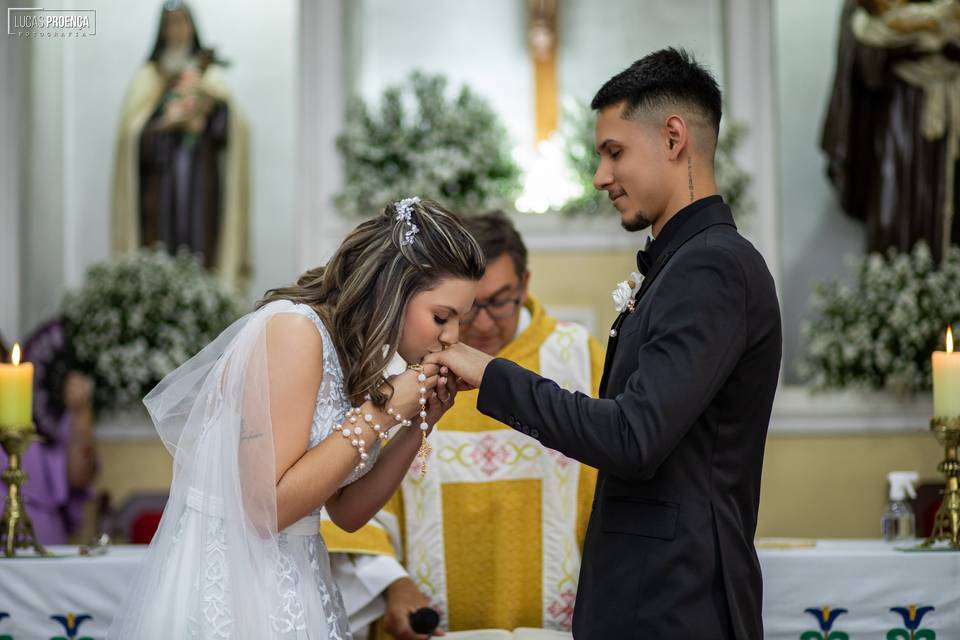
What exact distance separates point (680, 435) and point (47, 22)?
633cm

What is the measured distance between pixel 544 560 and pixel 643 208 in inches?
59.7

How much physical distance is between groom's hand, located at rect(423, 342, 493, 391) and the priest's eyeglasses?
115 centimetres

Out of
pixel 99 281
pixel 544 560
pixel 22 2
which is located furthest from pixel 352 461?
pixel 22 2

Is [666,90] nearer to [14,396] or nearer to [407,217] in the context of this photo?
[407,217]

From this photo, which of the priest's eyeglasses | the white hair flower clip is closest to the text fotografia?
the priest's eyeglasses

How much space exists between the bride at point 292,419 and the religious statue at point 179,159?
4.90 meters

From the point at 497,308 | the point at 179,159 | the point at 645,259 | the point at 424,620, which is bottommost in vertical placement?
the point at 424,620

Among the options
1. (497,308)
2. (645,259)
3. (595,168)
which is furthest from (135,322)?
(645,259)

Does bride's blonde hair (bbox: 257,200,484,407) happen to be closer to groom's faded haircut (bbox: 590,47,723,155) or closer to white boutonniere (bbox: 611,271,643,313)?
white boutonniere (bbox: 611,271,643,313)

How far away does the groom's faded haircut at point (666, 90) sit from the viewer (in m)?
2.69

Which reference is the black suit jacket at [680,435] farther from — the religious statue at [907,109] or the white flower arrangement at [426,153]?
the religious statue at [907,109]

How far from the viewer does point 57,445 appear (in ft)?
20.8

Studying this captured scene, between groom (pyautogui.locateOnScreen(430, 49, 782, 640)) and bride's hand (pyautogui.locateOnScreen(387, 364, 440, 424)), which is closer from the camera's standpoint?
groom (pyautogui.locateOnScreen(430, 49, 782, 640))

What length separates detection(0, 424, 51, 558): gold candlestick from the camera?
11.6ft
